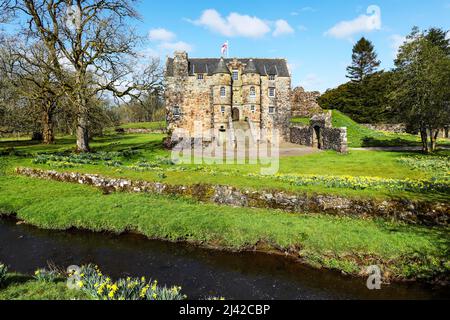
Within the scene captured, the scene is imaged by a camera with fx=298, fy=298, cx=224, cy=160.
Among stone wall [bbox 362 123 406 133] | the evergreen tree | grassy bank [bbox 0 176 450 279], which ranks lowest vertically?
grassy bank [bbox 0 176 450 279]

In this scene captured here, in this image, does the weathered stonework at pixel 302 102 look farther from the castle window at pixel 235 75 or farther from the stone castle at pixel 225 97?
the castle window at pixel 235 75

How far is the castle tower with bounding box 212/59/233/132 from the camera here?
49.8 m

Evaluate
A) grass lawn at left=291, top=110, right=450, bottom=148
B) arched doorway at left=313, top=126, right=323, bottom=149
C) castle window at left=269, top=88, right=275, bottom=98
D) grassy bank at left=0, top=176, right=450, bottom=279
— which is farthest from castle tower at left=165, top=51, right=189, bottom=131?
grassy bank at left=0, top=176, right=450, bottom=279

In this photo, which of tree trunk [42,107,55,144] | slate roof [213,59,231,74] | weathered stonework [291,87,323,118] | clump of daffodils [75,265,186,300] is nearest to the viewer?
clump of daffodils [75,265,186,300]

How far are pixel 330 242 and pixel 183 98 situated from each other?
143 ft

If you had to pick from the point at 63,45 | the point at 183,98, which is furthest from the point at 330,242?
the point at 183,98

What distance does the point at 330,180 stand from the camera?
17.3m

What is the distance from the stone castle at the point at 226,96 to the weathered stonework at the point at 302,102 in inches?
242

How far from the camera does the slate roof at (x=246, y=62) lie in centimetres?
5169

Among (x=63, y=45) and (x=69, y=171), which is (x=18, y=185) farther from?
(x=63, y=45)

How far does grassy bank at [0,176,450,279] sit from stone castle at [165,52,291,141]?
34.7 metres

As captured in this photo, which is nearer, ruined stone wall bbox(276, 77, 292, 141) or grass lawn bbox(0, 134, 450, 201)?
grass lawn bbox(0, 134, 450, 201)

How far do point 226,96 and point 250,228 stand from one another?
40.0m

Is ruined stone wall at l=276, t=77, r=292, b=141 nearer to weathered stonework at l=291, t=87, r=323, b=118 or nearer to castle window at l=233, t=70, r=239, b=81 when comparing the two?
weathered stonework at l=291, t=87, r=323, b=118
